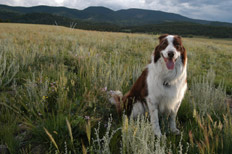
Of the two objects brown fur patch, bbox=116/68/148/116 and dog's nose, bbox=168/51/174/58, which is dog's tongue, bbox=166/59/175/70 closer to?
dog's nose, bbox=168/51/174/58

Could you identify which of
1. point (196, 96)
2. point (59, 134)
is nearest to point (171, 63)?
point (196, 96)

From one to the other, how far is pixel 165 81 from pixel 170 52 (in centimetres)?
51

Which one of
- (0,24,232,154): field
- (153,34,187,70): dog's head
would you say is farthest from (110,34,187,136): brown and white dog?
(0,24,232,154): field

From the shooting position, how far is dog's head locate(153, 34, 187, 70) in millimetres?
2365

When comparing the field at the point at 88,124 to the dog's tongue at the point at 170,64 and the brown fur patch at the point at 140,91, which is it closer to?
the brown fur patch at the point at 140,91

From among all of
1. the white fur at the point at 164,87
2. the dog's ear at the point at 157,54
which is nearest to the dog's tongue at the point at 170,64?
the white fur at the point at 164,87

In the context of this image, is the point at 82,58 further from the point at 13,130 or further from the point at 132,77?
the point at 13,130

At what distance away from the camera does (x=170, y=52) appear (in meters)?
2.34

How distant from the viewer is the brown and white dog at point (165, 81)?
8.19ft

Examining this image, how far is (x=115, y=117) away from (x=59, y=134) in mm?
1227

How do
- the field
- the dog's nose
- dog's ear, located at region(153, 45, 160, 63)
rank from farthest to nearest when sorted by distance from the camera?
dog's ear, located at region(153, 45, 160, 63) < the dog's nose < the field

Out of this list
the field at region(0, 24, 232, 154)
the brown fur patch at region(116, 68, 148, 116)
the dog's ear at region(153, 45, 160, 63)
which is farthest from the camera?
the brown fur patch at region(116, 68, 148, 116)

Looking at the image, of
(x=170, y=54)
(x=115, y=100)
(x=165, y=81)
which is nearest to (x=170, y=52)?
(x=170, y=54)

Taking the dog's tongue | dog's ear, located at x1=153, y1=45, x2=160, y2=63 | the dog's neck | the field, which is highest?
dog's ear, located at x1=153, y1=45, x2=160, y2=63
